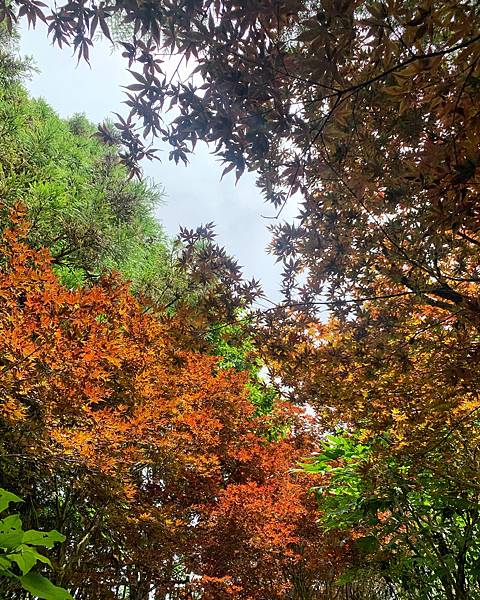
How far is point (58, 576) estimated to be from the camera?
4.39 meters

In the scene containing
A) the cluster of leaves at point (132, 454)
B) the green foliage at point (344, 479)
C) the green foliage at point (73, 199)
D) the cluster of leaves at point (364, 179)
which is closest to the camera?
the cluster of leaves at point (364, 179)

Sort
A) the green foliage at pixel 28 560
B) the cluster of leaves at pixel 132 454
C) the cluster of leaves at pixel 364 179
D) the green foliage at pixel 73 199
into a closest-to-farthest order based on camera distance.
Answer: the green foliage at pixel 28 560, the cluster of leaves at pixel 364 179, the cluster of leaves at pixel 132 454, the green foliage at pixel 73 199

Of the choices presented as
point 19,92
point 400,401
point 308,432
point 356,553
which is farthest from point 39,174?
point 356,553

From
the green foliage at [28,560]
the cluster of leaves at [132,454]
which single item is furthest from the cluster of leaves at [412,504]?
the green foliage at [28,560]

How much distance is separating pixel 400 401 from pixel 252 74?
8.22 feet

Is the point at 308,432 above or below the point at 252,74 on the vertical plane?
above

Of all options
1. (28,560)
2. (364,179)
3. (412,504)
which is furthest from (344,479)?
(28,560)

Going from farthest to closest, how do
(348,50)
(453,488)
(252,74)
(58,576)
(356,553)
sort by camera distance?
(356,553), (58,576), (453,488), (252,74), (348,50)

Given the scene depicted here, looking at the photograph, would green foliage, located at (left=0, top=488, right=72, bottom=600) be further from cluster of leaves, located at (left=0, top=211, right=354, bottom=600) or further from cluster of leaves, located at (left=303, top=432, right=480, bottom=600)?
cluster of leaves, located at (left=303, top=432, right=480, bottom=600)

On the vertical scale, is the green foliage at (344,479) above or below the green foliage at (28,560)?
above

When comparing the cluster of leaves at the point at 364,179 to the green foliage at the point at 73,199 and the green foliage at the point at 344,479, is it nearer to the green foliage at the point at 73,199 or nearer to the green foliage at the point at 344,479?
the green foliage at the point at 344,479

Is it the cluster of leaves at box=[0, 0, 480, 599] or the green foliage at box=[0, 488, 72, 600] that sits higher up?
the cluster of leaves at box=[0, 0, 480, 599]

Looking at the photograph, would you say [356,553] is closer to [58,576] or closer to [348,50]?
[58,576]

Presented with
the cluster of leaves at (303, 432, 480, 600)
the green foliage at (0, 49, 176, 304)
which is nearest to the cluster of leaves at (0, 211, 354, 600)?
the green foliage at (0, 49, 176, 304)
